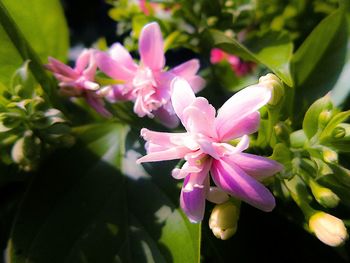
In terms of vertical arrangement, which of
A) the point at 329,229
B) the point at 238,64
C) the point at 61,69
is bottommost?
the point at 238,64

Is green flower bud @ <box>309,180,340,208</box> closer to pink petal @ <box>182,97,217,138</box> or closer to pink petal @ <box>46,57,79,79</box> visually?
pink petal @ <box>182,97,217,138</box>

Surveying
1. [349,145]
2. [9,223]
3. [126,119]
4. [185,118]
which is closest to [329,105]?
[349,145]

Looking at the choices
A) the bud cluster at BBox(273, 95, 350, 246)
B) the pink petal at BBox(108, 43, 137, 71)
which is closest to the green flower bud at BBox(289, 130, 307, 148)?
the bud cluster at BBox(273, 95, 350, 246)

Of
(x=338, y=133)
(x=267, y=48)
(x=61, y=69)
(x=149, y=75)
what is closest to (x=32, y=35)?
(x=61, y=69)

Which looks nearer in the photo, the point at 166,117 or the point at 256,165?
the point at 256,165

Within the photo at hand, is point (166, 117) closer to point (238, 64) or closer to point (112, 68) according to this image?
point (112, 68)

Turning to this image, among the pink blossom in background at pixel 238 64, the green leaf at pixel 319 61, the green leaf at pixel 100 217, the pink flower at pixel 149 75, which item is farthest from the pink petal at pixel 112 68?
the pink blossom in background at pixel 238 64

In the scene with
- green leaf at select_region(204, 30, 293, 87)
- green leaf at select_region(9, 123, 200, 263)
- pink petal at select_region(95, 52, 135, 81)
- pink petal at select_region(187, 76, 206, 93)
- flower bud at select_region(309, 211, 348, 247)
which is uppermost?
pink petal at select_region(95, 52, 135, 81)
